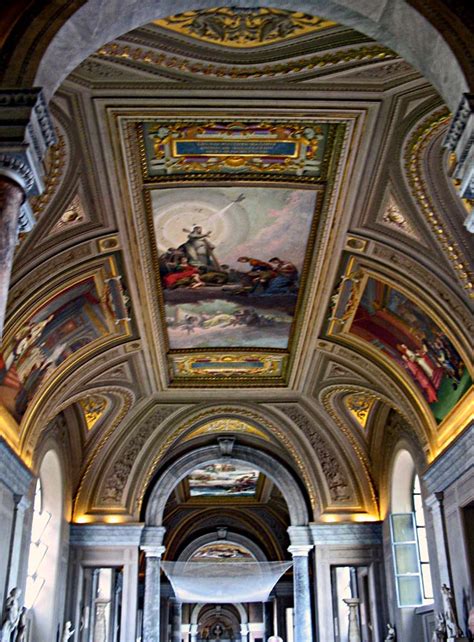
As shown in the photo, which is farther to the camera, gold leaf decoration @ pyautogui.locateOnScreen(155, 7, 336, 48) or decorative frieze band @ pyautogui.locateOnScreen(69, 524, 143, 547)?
decorative frieze band @ pyautogui.locateOnScreen(69, 524, 143, 547)

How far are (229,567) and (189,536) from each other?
23.2ft

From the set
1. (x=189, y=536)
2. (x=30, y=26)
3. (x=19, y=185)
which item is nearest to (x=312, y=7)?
(x=30, y=26)

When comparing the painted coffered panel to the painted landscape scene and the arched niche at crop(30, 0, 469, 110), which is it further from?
the arched niche at crop(30, 0, 469, 110)

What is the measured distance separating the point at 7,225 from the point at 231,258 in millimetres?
6394

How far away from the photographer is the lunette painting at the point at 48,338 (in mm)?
11156

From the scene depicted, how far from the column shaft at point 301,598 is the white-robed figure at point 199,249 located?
8.68 m

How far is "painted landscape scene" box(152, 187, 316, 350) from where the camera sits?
10.3 metres

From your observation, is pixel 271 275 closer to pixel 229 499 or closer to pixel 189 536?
pixel 229 499

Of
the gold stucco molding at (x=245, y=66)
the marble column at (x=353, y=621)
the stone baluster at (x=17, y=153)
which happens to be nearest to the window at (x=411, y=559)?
the marble column at (x=353, y=621)

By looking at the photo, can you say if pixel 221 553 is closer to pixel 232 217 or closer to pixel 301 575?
pixel 301 575

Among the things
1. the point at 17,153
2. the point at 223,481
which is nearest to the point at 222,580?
the point at 223,481

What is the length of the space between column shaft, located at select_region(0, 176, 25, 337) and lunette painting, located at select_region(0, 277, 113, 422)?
5.67 m

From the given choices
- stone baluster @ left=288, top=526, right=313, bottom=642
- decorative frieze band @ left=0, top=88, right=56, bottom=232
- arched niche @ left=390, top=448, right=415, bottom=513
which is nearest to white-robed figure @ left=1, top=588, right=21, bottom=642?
stone baluster @ left=288, top=526, right=313, bottom=642

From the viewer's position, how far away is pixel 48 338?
11891mm
